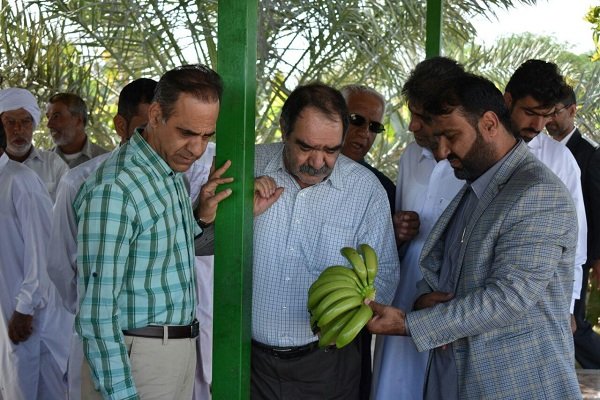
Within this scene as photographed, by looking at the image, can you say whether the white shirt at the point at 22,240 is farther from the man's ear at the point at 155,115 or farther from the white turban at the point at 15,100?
the man's ear at the point at 155,115

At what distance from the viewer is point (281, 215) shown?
3.92 m

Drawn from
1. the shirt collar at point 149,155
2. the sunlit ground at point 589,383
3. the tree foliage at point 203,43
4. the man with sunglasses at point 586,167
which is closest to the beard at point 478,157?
the shirt collar at point 149,155

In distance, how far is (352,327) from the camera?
3.28 m

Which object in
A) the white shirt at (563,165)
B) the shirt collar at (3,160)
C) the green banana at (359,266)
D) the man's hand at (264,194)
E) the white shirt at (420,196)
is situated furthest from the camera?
the shirt collar at (3,160)

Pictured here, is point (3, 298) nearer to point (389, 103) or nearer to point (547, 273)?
point (547, 273)

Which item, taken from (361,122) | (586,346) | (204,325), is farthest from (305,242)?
(586,346)

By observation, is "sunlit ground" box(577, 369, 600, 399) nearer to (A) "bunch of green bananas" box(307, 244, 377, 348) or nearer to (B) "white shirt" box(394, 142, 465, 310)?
(B) "white shirt" box(394, 142, 465, 310)

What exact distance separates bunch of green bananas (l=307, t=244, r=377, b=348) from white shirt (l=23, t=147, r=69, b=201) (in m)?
3.92

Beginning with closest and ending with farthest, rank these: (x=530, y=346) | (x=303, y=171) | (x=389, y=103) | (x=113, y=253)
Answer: (x=113, y=253)
(x=530, y=346)
(x=303, y=171)
(x=389, y=103)

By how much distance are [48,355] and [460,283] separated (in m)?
3.17

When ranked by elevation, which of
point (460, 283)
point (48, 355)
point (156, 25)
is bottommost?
point (48, 355)

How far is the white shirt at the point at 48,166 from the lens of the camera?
6.86 m

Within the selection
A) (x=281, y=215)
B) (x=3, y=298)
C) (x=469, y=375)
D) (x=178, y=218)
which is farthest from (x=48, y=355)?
(x=469, y=375)

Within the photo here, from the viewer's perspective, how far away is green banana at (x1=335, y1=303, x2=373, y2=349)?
129 inches
